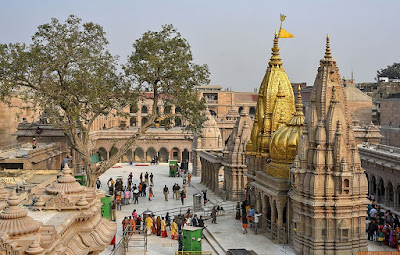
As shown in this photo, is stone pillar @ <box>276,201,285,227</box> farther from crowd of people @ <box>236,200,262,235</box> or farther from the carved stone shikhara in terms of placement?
the carved stone shikhara

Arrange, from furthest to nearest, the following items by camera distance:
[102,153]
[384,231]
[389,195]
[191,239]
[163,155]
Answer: [163,155], [102,153], [389,195], [384,231], [191,239]

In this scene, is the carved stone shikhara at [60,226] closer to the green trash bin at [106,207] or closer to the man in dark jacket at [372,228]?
the green trash bin at [106,207]

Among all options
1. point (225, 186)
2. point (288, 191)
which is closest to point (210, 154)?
point (225, 186)

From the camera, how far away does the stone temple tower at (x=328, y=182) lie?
64.2ft

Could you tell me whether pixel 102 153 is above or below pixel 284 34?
below

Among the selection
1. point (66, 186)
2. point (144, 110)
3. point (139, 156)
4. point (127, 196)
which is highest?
point (144, 110)

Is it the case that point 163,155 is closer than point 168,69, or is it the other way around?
point 168,69

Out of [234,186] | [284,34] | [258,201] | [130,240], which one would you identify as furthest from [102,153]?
[258,201]

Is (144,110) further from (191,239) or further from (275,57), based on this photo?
(191,239)

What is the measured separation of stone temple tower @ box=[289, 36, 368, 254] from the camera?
19562 mm

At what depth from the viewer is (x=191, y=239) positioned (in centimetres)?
1989

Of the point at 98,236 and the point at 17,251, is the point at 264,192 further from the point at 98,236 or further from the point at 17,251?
the point at 17,251

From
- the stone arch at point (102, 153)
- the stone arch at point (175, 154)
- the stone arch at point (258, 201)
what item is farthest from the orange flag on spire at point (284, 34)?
the stone arch at point (102, 153)

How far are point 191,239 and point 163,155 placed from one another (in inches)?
1639
